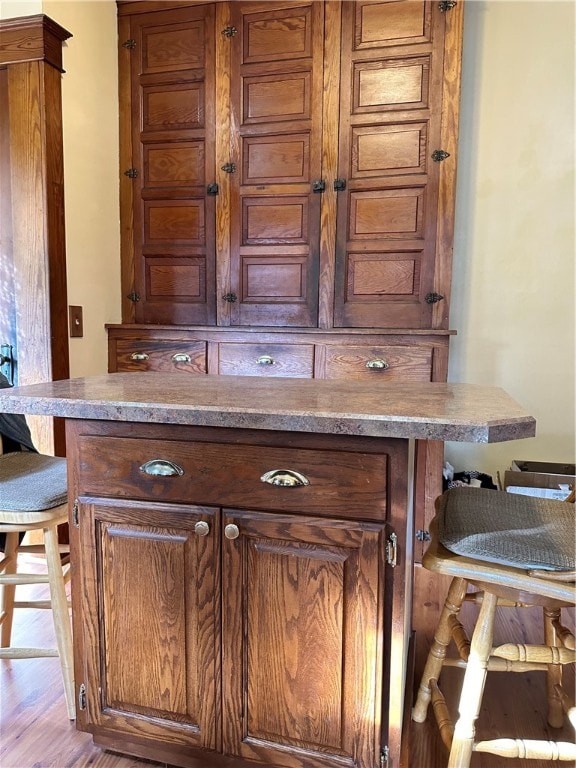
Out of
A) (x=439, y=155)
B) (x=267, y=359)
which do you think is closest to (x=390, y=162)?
(x=439, y=155)

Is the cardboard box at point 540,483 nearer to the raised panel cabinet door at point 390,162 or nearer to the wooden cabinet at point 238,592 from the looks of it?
the raised panel cabinet door at point 390,162

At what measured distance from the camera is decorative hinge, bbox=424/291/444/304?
235cm

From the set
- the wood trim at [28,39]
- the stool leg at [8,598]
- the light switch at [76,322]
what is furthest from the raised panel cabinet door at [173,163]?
the stool leg at [8,598]

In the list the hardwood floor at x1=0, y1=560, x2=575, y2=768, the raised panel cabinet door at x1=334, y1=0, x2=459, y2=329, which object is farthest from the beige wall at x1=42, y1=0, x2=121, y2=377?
the hardwood floor at x1=0, y1=560, x2=575, y2=768

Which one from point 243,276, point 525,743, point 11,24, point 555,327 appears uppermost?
point 11,24

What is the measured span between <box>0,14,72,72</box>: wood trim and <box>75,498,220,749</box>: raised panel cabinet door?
6.44 feet

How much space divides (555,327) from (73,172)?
2.46 metres

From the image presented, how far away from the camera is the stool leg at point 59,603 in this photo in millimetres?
1339

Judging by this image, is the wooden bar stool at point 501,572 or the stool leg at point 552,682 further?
the stool leg at point 552,682

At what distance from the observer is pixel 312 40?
2365 millimetres

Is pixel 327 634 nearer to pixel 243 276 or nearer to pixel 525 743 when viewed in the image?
pixel 525 743

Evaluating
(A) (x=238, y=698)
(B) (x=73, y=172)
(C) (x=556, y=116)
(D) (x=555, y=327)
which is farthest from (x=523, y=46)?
(A) (x=238, y=698)

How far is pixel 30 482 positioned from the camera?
1.38 m

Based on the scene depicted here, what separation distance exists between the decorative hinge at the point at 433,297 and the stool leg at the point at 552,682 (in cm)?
139
